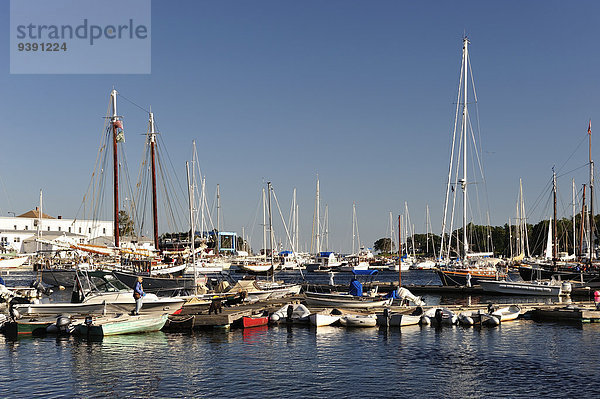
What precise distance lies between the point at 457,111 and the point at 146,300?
4337 cm

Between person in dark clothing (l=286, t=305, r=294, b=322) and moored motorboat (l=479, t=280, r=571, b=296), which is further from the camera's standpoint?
moored motorboat (l=479, t=280, r=571, b=296)

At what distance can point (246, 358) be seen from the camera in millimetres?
28125

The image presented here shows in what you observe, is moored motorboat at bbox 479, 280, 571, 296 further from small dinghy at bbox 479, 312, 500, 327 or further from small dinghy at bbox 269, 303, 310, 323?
small dinghy at bbox 269, 303, 310, 323

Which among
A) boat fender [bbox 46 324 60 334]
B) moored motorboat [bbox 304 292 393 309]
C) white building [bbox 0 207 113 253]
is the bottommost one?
boat fender [bbox 46 324 60 334]

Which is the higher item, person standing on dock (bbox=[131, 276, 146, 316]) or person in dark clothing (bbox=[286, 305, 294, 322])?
person standing on dock (bbox=[131, 276, 146, 316])

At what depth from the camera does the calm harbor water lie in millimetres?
22656

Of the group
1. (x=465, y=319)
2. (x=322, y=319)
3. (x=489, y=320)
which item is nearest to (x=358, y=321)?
(x=322, y=319)

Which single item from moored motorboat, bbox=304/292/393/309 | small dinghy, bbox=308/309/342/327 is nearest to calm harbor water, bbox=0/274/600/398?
small dinghy, bbox=308/309/342/327

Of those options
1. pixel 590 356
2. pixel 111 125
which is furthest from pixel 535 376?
pixel 111 125

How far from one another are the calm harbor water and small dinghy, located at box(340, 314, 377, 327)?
1.80ft

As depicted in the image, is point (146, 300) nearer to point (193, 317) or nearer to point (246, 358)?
point (193, 317)

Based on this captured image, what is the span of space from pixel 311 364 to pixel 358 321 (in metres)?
10.4

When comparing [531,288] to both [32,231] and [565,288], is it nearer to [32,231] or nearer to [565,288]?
[565,288]

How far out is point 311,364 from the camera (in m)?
27.0
